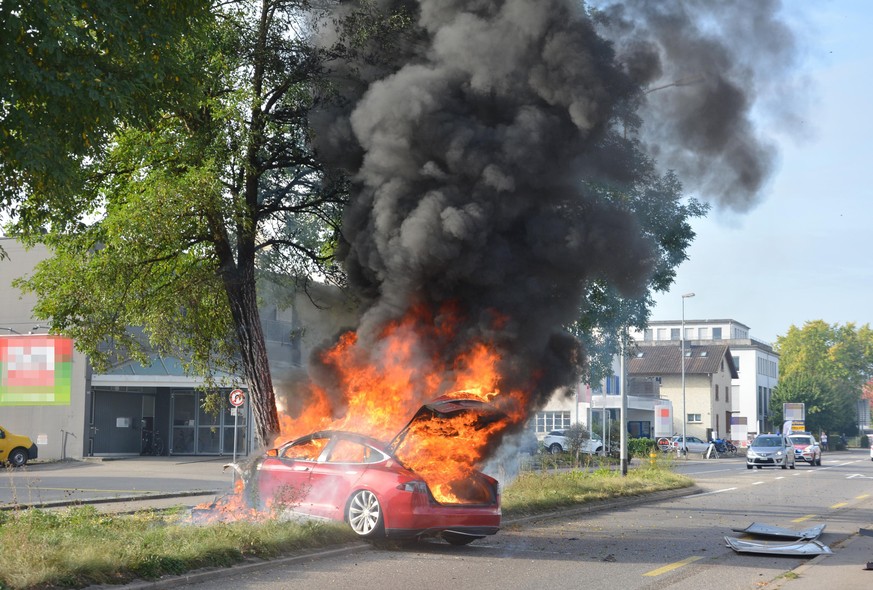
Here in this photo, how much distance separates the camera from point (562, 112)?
13172mm

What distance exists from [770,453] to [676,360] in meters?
39.6

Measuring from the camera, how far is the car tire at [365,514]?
11.4 m

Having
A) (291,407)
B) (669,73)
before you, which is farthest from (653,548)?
(669,73)

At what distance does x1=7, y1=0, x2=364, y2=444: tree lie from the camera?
13383 mm

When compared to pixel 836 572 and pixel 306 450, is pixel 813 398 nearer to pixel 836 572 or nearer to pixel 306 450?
pixel 836 572

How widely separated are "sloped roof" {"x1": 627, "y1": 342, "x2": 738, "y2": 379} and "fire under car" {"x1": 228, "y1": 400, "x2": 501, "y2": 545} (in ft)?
226

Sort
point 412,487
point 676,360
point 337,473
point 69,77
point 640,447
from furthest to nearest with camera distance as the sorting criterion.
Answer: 1. point 676,360
2. point 640,447
3. point 337,473
4. point 412,487
5. point 69,77

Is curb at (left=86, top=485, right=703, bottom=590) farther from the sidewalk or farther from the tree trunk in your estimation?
the sidewalk

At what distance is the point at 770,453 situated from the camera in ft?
139

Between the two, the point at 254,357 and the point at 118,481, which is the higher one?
the point at 254,357

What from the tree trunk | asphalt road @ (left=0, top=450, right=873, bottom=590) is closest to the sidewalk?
asphalt road @ (left=0, top=450, right=873, bottom=590)

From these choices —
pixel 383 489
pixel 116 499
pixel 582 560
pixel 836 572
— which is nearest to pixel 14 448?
pixel 116 499

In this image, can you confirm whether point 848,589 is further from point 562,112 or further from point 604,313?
point 604,313

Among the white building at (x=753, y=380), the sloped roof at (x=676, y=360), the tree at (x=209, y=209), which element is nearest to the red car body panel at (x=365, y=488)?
the tree at (x=209, y=209)
